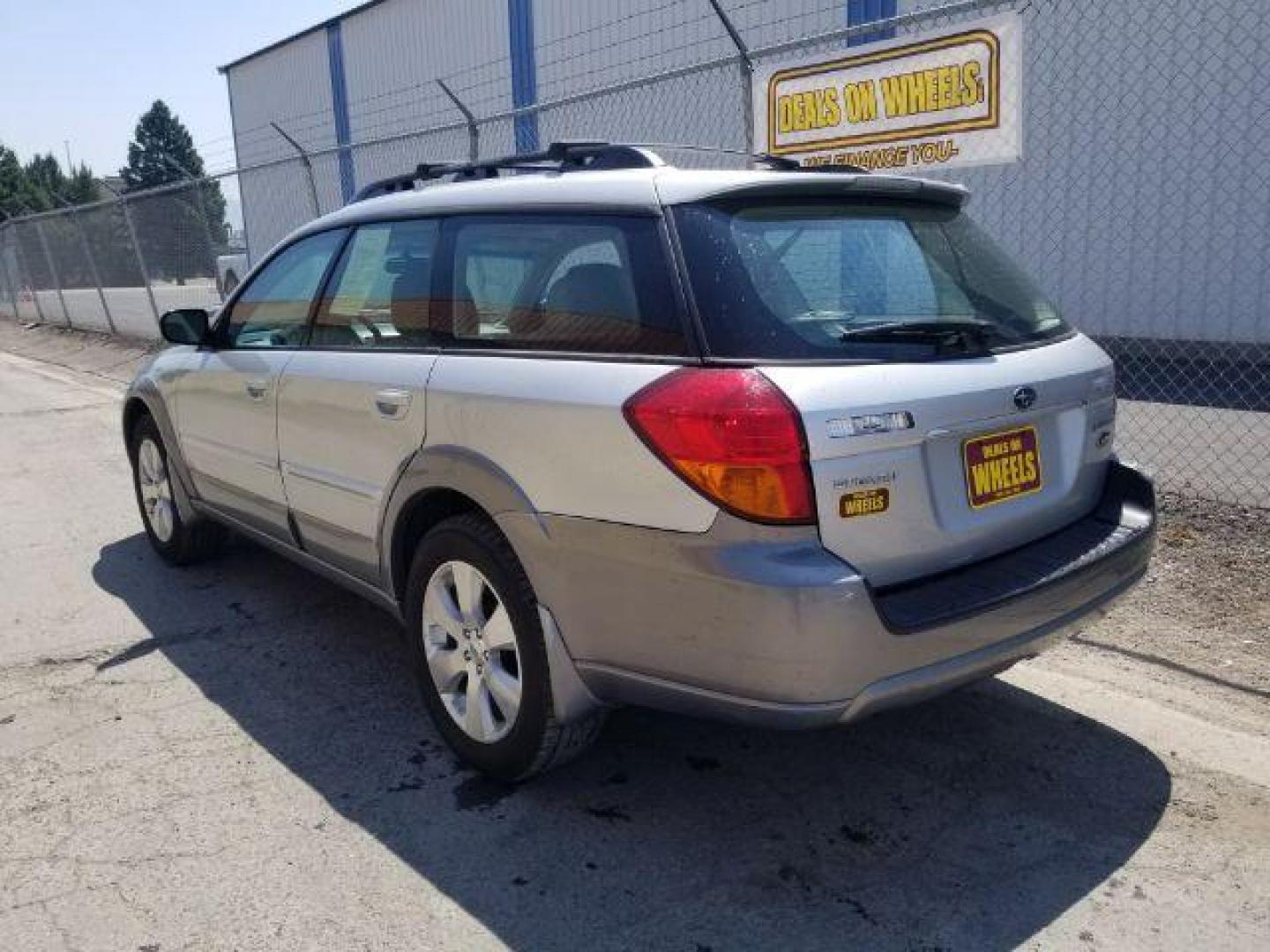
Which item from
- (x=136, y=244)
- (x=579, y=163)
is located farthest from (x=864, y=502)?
(x=136, y=244)

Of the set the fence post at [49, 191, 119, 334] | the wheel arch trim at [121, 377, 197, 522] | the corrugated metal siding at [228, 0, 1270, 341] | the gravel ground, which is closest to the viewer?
the gravel ground

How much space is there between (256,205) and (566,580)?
21405mm

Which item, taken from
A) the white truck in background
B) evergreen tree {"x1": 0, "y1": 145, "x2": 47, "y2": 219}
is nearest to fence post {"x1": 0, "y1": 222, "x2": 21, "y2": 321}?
the white truck in background

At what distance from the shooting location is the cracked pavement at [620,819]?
2482 mm

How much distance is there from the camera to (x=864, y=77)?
629cm

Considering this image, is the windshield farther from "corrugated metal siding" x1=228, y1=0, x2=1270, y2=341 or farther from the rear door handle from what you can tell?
"corrugated metal siding" x1=228, y1=0, x2=1270, y2=341

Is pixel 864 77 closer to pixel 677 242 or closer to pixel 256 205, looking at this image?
pixel 677 242

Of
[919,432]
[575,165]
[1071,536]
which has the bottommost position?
[1071,536]

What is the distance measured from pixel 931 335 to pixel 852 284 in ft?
0.89

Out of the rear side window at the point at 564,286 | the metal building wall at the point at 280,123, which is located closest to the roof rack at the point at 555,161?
the rear side window at the point at 564,286

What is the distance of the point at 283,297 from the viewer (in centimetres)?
421

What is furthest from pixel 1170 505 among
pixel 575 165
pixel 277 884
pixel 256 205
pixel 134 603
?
pixel 256 205

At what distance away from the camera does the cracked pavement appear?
2.48m

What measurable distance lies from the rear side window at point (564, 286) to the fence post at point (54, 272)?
1964 cm
